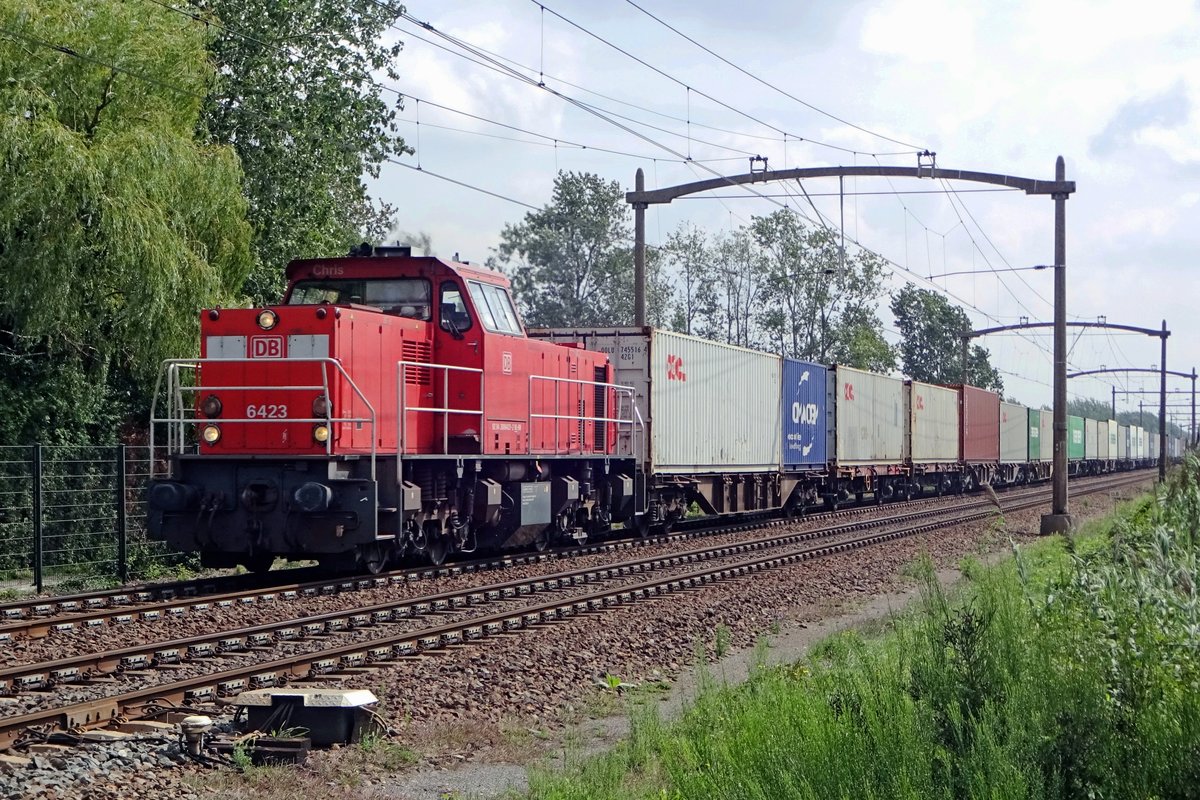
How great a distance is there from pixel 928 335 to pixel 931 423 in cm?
6523

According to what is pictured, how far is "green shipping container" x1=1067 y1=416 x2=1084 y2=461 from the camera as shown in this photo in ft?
203

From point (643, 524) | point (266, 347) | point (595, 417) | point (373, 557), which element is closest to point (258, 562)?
point (373, 557)

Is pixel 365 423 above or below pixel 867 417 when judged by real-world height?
below

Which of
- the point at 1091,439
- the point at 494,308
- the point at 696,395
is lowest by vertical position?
the point at 1091,439

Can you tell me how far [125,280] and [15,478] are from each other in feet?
10.6

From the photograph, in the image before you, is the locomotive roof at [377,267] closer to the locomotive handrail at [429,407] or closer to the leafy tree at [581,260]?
the locomotive handrail at [429,407]

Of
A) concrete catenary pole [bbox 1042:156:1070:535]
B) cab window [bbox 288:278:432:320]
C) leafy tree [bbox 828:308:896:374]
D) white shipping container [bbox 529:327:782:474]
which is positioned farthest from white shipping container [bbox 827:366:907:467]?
leafy tree [bbox 828:308:896:374]

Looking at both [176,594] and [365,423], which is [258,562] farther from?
[365,423]

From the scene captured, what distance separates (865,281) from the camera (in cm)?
7569

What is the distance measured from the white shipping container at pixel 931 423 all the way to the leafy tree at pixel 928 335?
5991 centimetres

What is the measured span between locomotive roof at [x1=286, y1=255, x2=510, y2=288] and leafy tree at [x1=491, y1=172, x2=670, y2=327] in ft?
187

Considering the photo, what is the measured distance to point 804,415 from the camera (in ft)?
100

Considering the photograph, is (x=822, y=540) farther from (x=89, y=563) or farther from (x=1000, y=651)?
(x=1000, y=651)

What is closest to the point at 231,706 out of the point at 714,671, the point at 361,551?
the point at 714,671
